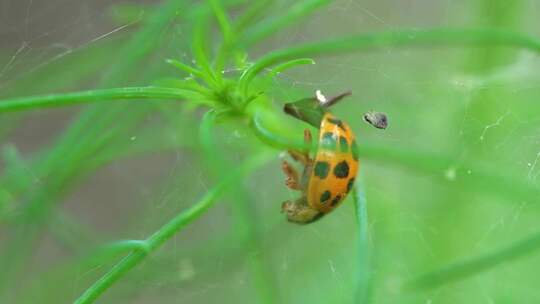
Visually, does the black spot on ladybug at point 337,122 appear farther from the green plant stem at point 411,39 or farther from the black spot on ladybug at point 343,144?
the green plant stem at point 411,39

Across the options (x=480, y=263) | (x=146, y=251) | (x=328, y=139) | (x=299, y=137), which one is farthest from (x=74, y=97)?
(x=480, y=263)

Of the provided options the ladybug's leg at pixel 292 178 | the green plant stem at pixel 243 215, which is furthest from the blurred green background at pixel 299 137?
the ladybug's leg at pixel 292 178

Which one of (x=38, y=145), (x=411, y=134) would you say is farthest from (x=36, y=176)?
(x=38, y=145)

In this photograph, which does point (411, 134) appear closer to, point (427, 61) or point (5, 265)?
point (427, 61)

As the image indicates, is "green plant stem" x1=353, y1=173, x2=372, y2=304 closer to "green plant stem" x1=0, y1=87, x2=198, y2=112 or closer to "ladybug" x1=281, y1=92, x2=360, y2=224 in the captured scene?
"ladybug" x1=281, y1=92, x2=360, y2=224

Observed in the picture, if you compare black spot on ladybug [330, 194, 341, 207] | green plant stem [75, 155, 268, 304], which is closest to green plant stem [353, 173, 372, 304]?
black spot on ladybug [330, 194, 341, 207]

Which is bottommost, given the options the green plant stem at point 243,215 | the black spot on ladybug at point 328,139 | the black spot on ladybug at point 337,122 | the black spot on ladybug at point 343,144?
the green plant stem at point 243,215
